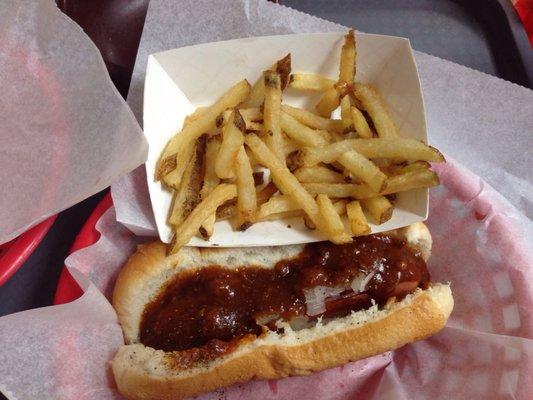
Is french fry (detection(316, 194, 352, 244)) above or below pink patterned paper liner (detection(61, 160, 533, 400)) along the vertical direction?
above

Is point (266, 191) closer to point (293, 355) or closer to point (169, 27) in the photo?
point (293, 355)

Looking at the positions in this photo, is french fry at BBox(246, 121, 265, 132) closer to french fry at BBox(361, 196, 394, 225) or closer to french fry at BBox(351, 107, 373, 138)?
french fry at BBox(351, 107, 373, 138)

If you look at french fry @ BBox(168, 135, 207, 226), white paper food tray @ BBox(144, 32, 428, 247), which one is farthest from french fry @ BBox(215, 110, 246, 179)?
white paper food tray @ BBox(144, 32, 428, 247)

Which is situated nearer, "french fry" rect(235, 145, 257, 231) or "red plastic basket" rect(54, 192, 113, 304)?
"french fry" rect(235, 145, 257, 231)

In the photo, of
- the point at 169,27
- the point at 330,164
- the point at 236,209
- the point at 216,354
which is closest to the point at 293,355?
the point at 216,354

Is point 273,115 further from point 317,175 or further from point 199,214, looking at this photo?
point 199,214

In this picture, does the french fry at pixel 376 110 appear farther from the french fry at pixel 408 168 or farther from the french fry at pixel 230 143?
the french fry at pixel 230 143

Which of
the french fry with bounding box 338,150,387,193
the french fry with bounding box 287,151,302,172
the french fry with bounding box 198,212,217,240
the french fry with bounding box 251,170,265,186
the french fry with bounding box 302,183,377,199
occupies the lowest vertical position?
the french fry with bounding box 198,212,217,240
